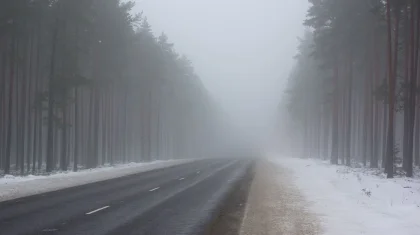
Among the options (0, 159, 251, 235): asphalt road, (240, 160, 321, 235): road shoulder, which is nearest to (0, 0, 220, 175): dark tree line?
(0, 159, 251, 235): asphalt road

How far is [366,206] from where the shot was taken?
529 inches

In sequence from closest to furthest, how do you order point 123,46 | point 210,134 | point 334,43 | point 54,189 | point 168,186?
1. point 54,189
2. point 168,186
3. point 334,43
4. point 123,46
5. point 210,134

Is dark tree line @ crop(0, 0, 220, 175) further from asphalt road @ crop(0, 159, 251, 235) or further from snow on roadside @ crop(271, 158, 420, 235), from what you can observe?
snow on roadside @ crop(271, 158, 420, 235)

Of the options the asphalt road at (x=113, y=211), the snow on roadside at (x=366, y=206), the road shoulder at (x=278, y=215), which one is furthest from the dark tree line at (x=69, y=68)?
the snow on roadside at (x=366, y=206)

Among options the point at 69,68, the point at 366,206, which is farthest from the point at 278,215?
the point at 69,68

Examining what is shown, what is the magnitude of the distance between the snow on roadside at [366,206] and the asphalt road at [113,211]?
336 cm

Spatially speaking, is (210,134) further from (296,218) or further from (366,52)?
(296,218)

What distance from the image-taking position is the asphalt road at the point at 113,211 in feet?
32.2

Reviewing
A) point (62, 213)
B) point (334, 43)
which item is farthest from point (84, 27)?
point (62, 213)

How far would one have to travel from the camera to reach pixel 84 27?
32.7 m

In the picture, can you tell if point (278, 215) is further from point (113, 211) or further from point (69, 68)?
point (69, 68)

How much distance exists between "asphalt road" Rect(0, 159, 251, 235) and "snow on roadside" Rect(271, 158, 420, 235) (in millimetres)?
3363

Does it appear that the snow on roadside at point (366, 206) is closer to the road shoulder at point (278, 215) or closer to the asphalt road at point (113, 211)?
the road shoulder at point (278, 215)

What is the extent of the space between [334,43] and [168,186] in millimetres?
21375
